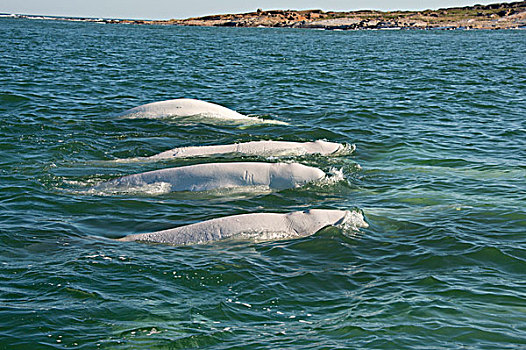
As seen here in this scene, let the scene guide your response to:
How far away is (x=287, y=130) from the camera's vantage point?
19.7 metres

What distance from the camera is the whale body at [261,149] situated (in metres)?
16.3

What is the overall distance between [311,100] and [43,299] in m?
19.2

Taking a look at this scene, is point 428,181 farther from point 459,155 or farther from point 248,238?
point 248,238

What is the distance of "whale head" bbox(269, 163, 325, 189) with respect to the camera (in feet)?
45.2

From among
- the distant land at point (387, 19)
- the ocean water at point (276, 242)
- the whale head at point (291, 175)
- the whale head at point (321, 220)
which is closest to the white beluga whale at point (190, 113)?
the ocean water at point (276, 242)

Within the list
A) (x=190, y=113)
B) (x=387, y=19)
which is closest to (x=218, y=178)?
(x=190, y=113)

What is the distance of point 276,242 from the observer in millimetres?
10656

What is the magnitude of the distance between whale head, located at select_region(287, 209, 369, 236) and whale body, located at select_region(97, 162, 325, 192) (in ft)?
8.04

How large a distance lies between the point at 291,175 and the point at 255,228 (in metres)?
3.28

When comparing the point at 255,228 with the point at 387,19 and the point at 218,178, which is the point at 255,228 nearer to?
the point at 218,178

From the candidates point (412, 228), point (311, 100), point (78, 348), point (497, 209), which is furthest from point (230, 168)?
point (311, 100)

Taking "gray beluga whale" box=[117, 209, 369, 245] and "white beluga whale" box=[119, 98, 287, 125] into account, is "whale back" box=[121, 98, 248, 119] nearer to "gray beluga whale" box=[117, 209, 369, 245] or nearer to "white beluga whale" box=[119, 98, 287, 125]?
"white beluga whale" box=[119, 98, 287, 125]

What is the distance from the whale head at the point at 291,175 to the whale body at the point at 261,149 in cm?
253

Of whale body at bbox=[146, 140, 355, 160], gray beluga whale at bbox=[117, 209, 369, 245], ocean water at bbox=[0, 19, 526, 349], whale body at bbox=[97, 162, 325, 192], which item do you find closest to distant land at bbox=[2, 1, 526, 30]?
ocean water at bbox=[0, 19, 526, 349]
